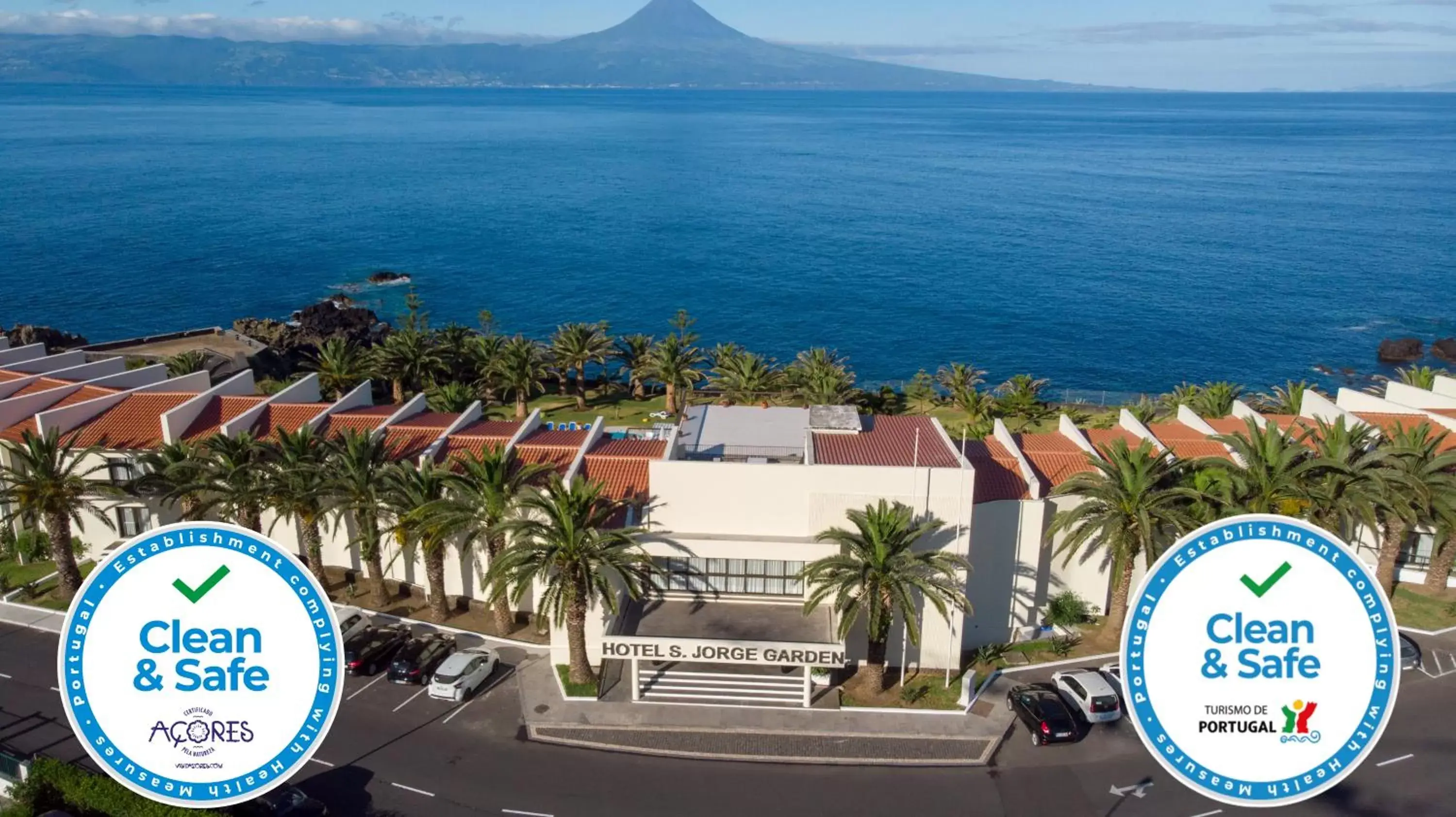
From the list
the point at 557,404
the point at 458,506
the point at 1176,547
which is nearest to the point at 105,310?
the point at 557,404

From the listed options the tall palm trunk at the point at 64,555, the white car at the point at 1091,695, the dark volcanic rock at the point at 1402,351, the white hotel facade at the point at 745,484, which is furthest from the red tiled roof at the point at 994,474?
the dark volcanic rock at the point at 1402,351

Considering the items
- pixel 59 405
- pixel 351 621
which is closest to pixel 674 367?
pixel 351 621

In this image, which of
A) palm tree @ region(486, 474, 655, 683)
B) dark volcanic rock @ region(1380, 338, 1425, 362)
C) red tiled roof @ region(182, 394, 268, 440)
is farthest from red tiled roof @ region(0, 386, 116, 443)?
dark volcanic rock @ region(1380, 338, 1425, 362)

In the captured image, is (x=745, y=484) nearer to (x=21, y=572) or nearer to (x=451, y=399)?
(x=451, y=399)

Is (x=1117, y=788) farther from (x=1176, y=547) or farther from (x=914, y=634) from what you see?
(x=1176, y=547)

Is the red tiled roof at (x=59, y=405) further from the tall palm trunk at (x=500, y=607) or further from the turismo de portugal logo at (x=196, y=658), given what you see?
the turismo de portugal logo at (x=196, y=658)

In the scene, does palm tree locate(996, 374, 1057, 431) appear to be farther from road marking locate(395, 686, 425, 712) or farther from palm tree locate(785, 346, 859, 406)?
road marking locate(395, 686, 425, 712)
